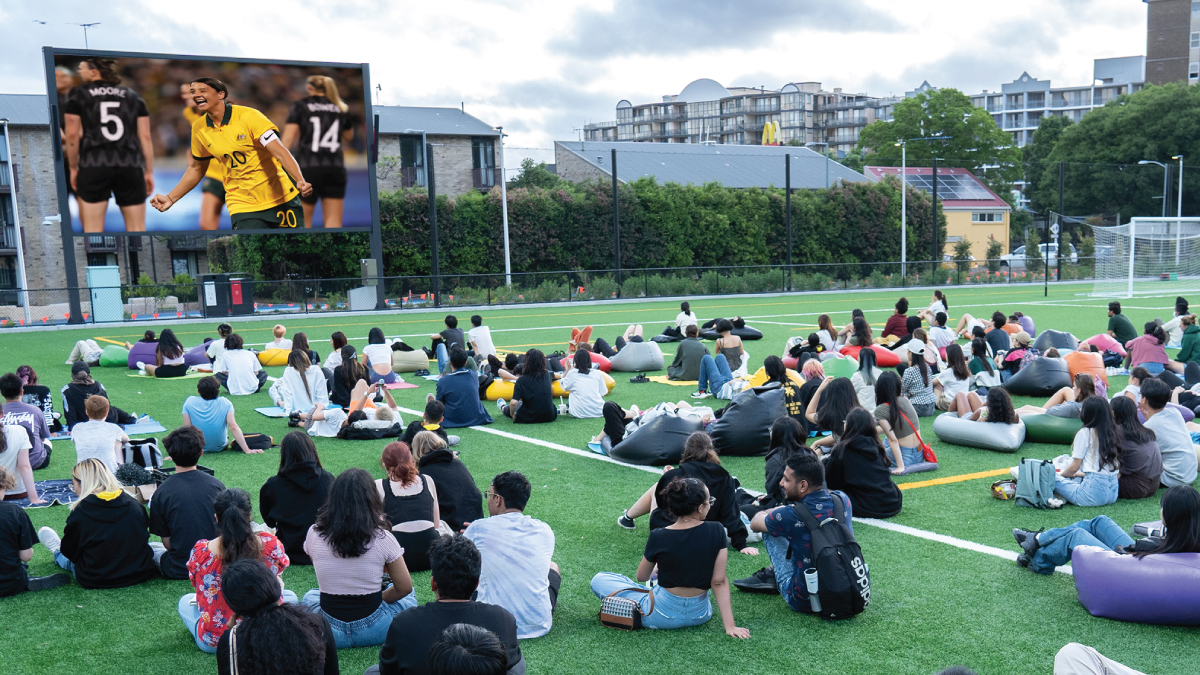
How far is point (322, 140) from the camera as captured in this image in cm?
3053

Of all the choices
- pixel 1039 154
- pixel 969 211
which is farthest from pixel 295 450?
pixel 1039 154

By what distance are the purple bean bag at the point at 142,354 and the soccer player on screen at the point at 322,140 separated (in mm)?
13005

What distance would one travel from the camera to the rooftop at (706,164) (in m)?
60.5

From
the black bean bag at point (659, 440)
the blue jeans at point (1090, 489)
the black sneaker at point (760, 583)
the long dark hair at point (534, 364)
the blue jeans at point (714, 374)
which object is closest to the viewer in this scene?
the black sneaker at point (760, 583)

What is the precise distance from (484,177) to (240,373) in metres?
40.7

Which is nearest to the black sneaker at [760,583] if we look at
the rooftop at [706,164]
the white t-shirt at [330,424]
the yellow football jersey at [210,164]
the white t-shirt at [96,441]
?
the white t-shirt at [96,441]

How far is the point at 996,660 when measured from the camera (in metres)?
5.29

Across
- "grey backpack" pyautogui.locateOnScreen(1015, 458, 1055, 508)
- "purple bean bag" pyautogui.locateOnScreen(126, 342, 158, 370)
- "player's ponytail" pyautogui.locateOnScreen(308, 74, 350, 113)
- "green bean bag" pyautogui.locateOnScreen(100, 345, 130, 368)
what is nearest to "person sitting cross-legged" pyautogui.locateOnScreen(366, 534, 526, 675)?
"grey backpack" pyautogui.locateOnScreen(1015, 458, 1055, 508)

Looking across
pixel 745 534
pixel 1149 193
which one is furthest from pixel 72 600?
pixel 1149 193

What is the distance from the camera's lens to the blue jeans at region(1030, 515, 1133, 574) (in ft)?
20.2

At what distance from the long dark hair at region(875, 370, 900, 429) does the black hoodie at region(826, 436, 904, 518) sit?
1.38 m

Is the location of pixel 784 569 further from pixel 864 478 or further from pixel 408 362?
pixel 408 362

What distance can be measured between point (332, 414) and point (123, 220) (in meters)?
20.9

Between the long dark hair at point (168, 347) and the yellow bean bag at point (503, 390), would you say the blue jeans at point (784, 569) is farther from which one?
the long dark hair at point (168, 347)
